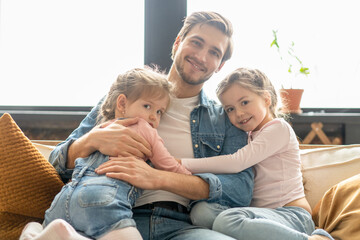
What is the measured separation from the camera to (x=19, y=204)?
46.1 inches

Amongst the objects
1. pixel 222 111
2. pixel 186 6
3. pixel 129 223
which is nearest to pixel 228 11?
pixel 186 6

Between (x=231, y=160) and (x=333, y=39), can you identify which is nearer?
(x=231, y=160)

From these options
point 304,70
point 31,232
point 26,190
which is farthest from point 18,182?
point 304,70

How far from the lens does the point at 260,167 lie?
1.48 metres

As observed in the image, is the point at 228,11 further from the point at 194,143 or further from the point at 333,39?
the point at 194,143

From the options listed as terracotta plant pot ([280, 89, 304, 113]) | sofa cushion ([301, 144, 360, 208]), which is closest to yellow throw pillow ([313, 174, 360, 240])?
sofa cushion ([301, 144, 360, 208])

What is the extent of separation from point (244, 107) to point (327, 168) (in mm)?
458

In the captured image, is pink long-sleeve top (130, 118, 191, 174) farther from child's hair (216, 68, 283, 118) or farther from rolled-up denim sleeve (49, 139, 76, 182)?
child's hair (216, 68, 283, 118)

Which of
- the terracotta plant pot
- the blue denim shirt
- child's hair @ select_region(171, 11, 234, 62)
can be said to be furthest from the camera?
the terracotta plant pot

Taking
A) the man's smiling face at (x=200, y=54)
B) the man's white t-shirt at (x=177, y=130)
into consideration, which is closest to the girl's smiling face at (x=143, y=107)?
the man's white t-shirt at (x=177, y=130)

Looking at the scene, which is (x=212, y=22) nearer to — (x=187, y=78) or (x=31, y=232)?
(x=187, y=78)

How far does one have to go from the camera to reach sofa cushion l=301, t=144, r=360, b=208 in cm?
154

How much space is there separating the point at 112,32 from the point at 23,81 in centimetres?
74

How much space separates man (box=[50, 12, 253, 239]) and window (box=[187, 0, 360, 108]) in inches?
33.2
